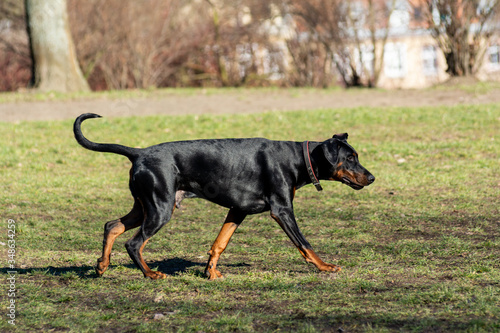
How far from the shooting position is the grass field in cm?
441

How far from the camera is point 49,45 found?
16.7 m

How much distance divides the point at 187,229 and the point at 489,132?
7.13m

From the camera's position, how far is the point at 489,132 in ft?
39.6

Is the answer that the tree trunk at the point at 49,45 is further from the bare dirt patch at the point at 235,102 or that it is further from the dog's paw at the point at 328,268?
the dog's paw at the point at 328,268

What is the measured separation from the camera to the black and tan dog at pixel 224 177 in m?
5.30

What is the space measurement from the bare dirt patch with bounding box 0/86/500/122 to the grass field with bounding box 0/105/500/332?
1.75 meters

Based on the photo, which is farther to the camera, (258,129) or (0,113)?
(0,113)

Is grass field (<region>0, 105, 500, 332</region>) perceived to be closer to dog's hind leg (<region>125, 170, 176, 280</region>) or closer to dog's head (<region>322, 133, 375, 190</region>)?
dog's hind leg (<region>125, 170, 176, 280</region>)

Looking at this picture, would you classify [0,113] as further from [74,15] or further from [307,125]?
[307,125]

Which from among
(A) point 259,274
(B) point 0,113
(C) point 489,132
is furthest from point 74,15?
(A) point 259,274

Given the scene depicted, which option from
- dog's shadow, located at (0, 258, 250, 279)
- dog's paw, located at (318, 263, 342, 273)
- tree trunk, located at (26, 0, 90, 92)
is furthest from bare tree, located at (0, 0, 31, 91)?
dog's paw, located at (318, 263, 342, 273)

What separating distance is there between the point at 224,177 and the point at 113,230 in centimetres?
104

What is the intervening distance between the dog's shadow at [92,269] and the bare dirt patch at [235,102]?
341 inches

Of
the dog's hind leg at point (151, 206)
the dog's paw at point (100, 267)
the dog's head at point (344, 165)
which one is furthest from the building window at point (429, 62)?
the dog's paw at point (100, 267)
